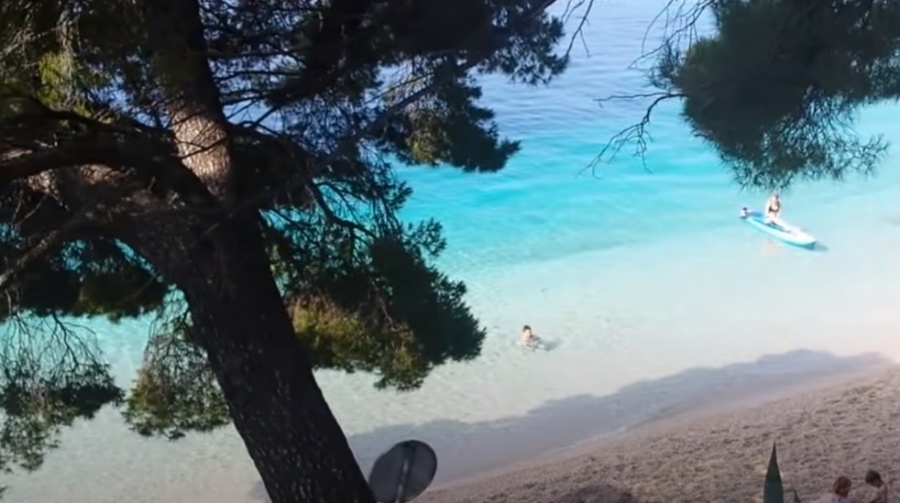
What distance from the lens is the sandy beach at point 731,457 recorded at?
670 cm

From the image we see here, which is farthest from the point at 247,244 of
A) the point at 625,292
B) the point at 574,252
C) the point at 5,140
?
the point at 574,252

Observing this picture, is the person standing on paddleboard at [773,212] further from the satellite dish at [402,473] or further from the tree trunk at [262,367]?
the tree trunk at [262,367]

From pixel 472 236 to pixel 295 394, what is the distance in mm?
12437

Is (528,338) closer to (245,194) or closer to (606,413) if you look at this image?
(606,413)

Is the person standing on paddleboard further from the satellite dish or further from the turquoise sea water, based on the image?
the satellite dish

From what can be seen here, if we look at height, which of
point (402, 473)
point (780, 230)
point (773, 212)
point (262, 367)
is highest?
point (773, 212)

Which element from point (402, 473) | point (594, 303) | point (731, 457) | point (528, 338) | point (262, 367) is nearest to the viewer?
point (262, 367)

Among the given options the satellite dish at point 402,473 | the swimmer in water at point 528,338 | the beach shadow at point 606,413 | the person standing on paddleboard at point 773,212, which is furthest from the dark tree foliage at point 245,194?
the person standing on paddleboard at point 773,212

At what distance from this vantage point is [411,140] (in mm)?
4168

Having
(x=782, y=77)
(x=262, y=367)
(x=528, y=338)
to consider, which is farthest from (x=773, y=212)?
(x=262, y=367)

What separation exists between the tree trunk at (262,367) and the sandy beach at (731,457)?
2.35 metres

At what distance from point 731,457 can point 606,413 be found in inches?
89.9

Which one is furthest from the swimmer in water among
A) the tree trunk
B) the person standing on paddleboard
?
the tree trunk

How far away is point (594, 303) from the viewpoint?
13.1m
